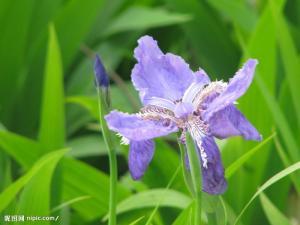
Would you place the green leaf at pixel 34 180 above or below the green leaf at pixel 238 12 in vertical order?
below

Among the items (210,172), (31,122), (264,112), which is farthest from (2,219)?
(31,122)

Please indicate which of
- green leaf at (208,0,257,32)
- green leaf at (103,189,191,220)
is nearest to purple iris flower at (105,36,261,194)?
green leaf at (103,189,191,220)

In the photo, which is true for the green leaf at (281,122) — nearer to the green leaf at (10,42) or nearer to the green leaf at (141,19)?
the green leaf at (141,19)

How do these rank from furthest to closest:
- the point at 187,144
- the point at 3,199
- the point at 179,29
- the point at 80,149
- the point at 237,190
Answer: the point at 179,29 < the point at 80,149 < the point at 237,190 < the point at 3,199 < the point at 187,144

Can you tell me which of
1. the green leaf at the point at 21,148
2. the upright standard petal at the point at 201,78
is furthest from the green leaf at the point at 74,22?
the upright standard petal at the point at 201,78

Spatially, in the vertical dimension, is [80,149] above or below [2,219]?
above

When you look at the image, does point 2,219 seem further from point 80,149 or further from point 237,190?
point 80,149

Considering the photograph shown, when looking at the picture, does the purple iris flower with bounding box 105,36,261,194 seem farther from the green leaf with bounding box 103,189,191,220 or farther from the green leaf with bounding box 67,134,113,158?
the green leaf with bounding box 67,134,113,158
